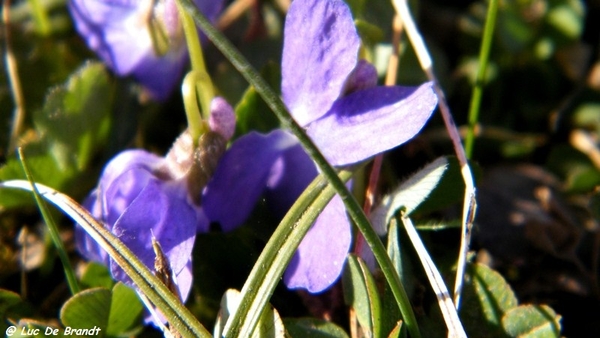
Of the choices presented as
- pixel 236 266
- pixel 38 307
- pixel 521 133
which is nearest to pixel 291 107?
pixel 236 266

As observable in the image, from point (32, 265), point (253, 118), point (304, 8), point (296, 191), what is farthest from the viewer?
point (32, 265)

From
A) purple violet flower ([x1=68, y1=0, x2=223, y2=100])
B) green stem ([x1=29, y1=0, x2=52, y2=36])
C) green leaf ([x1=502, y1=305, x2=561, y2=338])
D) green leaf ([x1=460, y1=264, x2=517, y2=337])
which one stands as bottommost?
green leaf ([x1=502, y1=305, x2=561, y2=338])

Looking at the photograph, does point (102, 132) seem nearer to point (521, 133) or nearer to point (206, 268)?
point (206, 268)

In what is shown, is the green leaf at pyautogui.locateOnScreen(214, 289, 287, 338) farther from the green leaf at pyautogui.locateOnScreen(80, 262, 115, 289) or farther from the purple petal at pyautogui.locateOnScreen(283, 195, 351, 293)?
the green leaf at pyautogui.locateOnScreen(80, 262, 115, 289)

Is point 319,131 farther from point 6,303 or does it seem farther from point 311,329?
point 6,303

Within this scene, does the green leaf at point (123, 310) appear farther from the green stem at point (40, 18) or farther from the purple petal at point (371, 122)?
the green stem at point (40, 18)

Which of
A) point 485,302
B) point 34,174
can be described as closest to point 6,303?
point 34,174

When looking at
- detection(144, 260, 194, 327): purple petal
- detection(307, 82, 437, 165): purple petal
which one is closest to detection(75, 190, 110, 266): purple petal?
detection(144, 260, 194, 327): purple petal

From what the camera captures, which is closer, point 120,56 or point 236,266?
point 236,266
